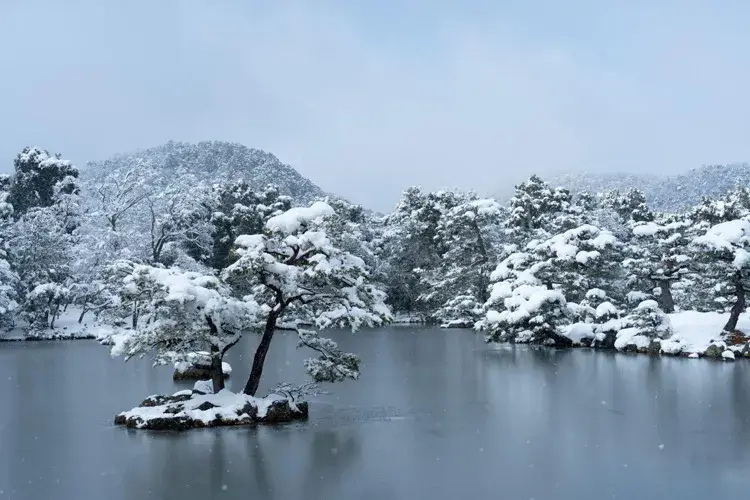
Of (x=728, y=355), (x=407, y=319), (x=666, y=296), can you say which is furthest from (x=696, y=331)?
(x=407, y=319)

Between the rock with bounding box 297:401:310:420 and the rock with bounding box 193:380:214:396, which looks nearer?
the rock with bounding box 297:401:310:420

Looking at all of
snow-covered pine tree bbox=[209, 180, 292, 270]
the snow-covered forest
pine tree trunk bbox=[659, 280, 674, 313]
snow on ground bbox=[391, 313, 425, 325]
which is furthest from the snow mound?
snow-covered pine tree bbox=[209, 180, 292, 270]

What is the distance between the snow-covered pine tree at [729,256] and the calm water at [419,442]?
479 cm

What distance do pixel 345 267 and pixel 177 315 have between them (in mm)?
3388

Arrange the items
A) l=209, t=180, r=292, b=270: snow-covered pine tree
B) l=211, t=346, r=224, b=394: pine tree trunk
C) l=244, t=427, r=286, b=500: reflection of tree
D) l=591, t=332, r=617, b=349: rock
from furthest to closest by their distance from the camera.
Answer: l=209, t=180, r=292, b=270: snow-covered pine tree < l=591, t=332, r=617, b=349: rock < l=211, t=346, r=224, b=394: pine tree trunk < l=244, t=427, r=286, b=500: reflection of tree

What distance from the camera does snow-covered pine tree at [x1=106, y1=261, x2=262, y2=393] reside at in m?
13.3

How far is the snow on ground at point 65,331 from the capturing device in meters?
39.2

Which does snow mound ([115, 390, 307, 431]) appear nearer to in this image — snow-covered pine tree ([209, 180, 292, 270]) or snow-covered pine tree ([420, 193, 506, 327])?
snow-covered pine tree ([420, 193, 506, 327])

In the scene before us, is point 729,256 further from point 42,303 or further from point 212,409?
point 42,303

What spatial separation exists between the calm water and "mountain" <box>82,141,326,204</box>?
93778mm

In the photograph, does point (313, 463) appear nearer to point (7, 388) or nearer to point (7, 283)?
point (7, 388)

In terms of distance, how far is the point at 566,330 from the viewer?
33.1m

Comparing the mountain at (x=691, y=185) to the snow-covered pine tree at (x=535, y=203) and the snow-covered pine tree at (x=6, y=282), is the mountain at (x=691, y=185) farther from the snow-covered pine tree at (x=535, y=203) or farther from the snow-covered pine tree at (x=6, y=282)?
the snow-covered pine tree at (x=6, y=282)

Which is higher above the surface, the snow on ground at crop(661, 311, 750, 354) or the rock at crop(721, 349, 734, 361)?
the snow on ground at crop(661, 311, 750, 354)
